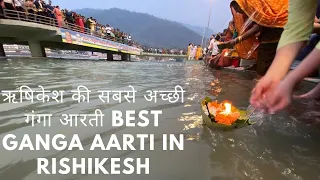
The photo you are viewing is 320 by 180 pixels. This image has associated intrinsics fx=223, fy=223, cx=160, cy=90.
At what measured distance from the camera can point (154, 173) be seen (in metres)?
1.47

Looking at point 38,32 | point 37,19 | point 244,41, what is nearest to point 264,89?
point 244,41

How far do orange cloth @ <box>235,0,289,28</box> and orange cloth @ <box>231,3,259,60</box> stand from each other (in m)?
0.99

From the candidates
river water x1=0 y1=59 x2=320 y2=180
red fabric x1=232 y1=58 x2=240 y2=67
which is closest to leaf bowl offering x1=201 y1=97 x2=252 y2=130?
river water x1=0 y1=59 x2=320 y2=180

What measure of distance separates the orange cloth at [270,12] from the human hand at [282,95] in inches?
169

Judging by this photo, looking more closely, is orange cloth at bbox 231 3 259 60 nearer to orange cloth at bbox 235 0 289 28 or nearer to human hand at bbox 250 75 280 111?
orange cloth at bbox 235 0 289 28

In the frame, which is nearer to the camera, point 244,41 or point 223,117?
point 223,117

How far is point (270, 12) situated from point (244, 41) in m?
2.03

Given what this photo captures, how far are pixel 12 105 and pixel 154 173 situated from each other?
2.31 m

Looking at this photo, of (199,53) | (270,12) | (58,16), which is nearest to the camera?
(270,12)

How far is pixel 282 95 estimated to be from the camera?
1077 mm

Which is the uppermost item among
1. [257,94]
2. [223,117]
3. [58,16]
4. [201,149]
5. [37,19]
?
[58,16]

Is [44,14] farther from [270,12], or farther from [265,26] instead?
[270,12]

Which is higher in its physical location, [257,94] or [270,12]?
[270,12]

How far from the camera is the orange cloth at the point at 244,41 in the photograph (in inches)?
249
